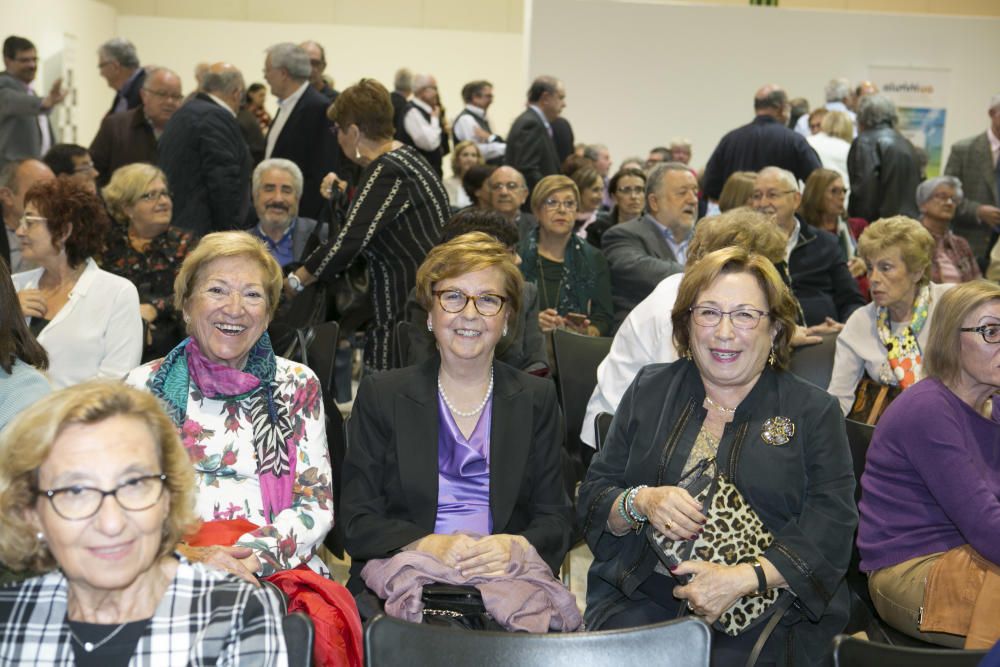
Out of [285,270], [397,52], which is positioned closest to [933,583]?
[285,270]

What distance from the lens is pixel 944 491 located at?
274 cm

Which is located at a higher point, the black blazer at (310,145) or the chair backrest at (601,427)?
the black blazer at (310,145)

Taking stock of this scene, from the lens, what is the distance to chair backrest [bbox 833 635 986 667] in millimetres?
1770

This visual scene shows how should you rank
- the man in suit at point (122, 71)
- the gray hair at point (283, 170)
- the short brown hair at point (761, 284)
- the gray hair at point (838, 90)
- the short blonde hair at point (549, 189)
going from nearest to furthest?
the short brown hair at point (761, 284) < the short blonde hair at point (549, 189) < the gray hair at point (283, 170) < the man in suit at point (122, 71) < the gray hair at point (838, 90)

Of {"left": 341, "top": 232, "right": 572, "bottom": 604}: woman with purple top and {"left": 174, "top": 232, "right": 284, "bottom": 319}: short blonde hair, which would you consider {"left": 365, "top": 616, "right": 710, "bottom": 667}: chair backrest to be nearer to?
{"left": 341, "top": 232, "right": 572, "bottom": 604}: woman with purple top

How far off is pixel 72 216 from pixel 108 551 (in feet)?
8.26

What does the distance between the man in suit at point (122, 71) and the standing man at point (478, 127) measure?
9.10 ft

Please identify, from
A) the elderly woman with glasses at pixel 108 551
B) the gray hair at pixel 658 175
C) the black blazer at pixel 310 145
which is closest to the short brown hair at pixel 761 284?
the elderly woman with glasses at pixel 108 551

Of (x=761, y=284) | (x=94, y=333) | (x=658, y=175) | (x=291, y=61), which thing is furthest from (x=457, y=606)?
(x=291, y=61)

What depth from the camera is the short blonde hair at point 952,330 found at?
116 inches

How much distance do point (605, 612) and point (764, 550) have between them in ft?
1.45

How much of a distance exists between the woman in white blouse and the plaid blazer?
2.07m

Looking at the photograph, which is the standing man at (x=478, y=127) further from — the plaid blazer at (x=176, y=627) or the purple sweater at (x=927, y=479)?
the plaid blazer at (x=176, y=627)

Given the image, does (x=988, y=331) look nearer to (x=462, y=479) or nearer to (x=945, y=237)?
→ (x=462, y=479)
